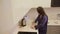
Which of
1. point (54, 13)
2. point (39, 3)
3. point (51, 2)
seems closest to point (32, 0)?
point (39, 3)

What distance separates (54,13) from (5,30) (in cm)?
289

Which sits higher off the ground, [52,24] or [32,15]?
[32,15]

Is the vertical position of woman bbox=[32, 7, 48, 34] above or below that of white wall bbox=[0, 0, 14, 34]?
below

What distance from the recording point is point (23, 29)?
273 cm

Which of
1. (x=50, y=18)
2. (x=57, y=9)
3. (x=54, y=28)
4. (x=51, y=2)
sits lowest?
(x=54, y=28)

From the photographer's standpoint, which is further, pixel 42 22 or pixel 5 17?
pixel 42 22

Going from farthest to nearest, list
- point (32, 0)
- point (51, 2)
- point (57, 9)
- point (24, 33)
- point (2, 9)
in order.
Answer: point (57, 9) → point (51, 2) → point (32, 0) → point (24, 33) → point (2, 9)

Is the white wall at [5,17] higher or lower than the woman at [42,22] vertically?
higher

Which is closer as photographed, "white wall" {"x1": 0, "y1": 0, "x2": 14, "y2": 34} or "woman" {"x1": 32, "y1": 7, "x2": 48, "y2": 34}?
"white wall" {"x1": 0, "y1": 0, "x2": 14, "y2": 34}

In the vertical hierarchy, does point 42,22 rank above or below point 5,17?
below

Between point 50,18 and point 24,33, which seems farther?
point 50,18

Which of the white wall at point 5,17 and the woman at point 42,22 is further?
the woman at point 42,22

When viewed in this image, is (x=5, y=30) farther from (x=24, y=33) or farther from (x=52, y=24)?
(x=52, y=24)

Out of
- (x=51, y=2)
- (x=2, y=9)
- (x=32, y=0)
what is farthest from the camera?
(x=51, y=2)
